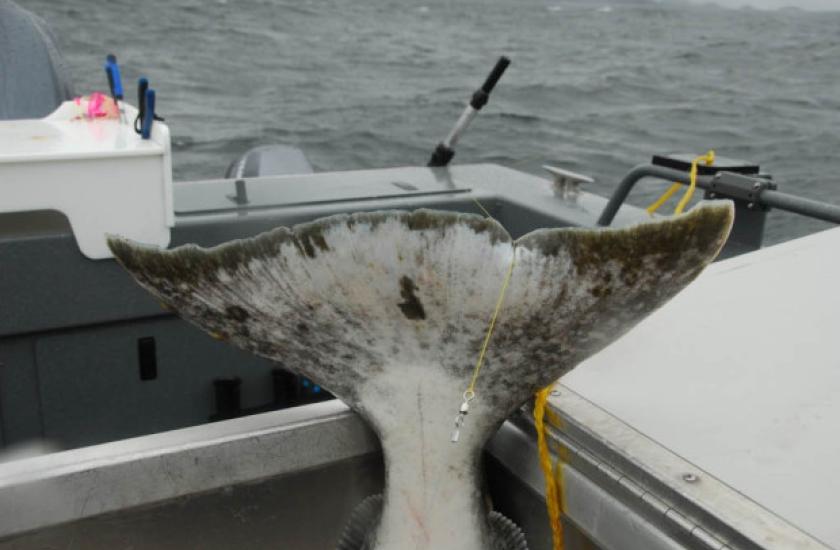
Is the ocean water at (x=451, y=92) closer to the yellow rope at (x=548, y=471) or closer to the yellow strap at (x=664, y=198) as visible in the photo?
the yellow strap at (x=664, y=198)

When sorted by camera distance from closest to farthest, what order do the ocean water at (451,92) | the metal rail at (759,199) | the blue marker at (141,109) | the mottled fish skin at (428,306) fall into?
1. the mottled fish skin at (428,306)
2. the metal rail at (759,199)
3. the blue marker at (141,109)
4. the ocean water at (451,92)

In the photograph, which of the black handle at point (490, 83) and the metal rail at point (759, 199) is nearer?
the metal rail at point (759, 199)

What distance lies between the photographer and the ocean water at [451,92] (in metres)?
10.3

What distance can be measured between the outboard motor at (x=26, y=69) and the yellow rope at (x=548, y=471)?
3087 mm

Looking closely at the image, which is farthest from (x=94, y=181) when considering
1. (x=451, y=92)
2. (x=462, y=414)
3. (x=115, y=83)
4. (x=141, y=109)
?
Answer: (x=451, y=92)

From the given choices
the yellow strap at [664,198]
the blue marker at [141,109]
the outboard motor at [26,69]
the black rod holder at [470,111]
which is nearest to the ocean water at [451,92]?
the outboard motor at [26,69]

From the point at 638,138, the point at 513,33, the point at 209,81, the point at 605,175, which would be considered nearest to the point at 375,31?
the point at 513,33

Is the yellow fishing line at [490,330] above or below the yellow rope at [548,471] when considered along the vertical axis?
above

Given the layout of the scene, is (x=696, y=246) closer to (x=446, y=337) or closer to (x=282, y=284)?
(x=446, y=337)

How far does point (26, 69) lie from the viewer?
3904 mm

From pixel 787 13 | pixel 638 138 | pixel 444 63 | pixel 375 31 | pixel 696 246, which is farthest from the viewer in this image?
pixel 787 13

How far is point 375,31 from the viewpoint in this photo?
26.9 meters

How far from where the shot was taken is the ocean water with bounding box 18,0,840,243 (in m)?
10.3

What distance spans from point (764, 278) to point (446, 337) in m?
0.81
